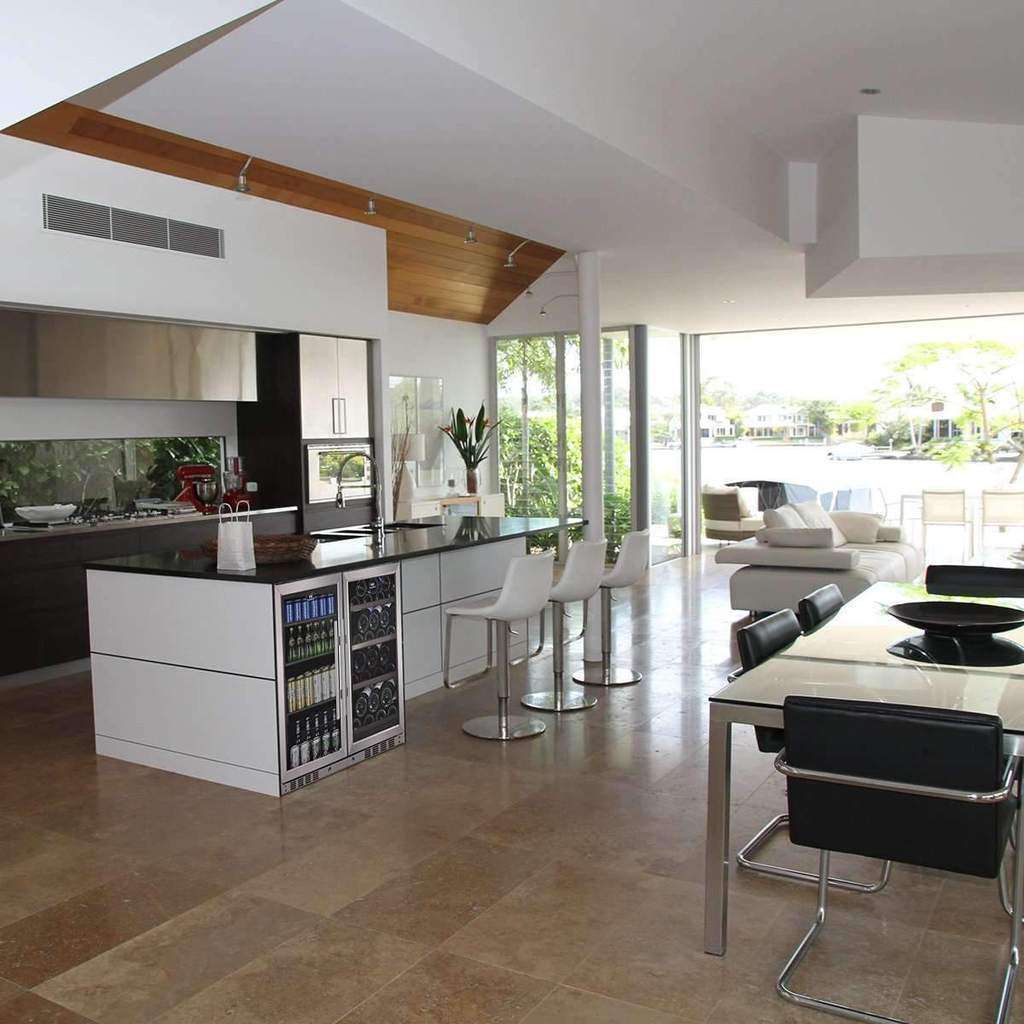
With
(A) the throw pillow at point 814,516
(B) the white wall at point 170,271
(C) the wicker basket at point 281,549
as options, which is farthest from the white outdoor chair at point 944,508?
(C) the wicker basket at point 281,549

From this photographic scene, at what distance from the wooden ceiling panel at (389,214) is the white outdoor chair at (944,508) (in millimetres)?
4969

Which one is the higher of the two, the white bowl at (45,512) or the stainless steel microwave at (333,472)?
the stainless steel microwave at (333,472)

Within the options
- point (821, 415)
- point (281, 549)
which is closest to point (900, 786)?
point (281, 549)

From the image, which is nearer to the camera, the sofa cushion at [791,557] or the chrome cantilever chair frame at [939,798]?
the chrome cantilever chair frame at [939,798]

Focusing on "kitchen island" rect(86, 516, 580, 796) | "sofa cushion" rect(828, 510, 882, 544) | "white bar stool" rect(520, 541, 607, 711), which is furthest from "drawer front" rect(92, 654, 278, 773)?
"sofa cushion" rect(828, 510, 882, 544)

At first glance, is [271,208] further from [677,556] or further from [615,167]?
[677,556]

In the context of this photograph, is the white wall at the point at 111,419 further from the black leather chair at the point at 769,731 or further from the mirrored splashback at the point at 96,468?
the black leather chair at the point at 769,731

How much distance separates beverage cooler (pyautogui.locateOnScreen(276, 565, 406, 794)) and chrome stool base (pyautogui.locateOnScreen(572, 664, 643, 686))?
1.48 meters

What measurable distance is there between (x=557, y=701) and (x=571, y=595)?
0.57 metres

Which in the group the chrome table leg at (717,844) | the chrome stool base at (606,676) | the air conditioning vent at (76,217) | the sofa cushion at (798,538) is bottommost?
the chrome stool base at (606,676)

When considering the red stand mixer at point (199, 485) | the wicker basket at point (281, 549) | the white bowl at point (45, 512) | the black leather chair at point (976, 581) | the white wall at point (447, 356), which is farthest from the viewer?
the white wall at point (447, 356)

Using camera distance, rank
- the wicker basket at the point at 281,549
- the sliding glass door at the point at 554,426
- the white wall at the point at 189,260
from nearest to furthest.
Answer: the wicker basket at the point at 281,549, the white wall at the point at 189,260, the sliding glass door at the point at 554,426

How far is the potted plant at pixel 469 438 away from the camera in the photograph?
10.7m

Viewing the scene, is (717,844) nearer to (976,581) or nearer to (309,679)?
(309,679)
